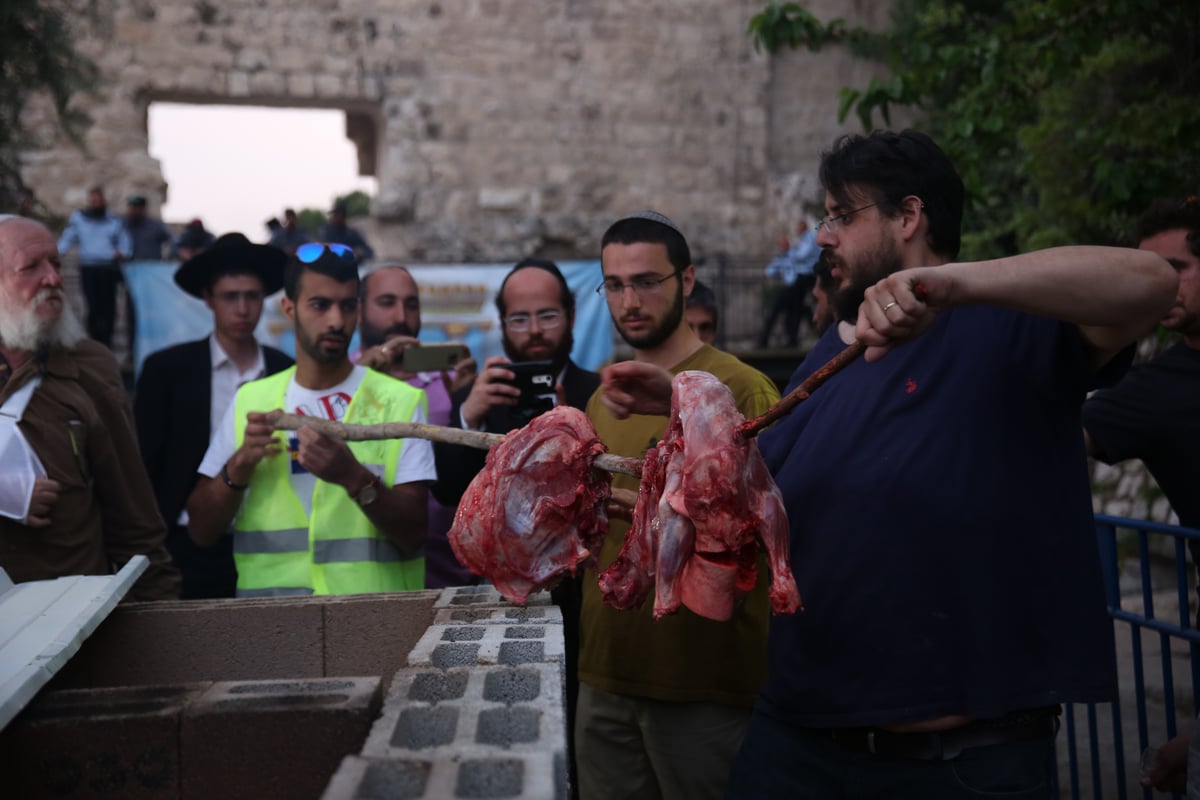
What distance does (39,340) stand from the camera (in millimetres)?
3941

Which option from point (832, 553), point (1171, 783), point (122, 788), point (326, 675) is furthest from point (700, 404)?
point (1171, 783)

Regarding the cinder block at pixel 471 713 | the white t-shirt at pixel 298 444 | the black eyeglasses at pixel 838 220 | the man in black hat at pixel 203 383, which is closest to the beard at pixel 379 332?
the man in black hat at pixel 203 383

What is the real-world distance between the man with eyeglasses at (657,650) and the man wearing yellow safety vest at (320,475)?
775mm

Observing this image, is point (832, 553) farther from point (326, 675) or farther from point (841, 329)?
point (326, 675)

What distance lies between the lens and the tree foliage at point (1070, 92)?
6.64 meters

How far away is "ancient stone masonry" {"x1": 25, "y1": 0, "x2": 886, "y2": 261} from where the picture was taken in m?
15.2

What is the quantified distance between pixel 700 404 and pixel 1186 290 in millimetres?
1985

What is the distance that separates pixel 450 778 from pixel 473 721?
0.25 m

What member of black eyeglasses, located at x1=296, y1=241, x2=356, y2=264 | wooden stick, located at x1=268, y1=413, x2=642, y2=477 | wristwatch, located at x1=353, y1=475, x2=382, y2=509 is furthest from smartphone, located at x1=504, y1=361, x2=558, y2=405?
black eyeglasses, located at x1=296, y1=241, x2=356, y2=264

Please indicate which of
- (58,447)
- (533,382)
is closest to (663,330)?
(533,382)

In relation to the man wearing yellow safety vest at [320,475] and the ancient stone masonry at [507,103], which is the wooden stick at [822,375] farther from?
the ancient stone masonry at [507,103]

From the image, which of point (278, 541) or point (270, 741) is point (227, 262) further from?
point (270, 741)

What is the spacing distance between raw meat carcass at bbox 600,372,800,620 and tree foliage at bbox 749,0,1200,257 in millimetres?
3071

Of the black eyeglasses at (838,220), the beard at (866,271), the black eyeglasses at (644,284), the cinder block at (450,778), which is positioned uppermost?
Result: the black eyeglasses at (838,220)
